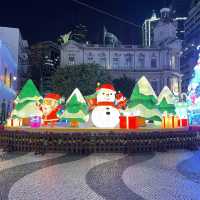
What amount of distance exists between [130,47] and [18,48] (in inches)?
1373

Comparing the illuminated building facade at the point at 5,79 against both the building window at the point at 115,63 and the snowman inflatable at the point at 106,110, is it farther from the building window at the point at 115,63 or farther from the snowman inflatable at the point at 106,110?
the building window at the point at 115,63

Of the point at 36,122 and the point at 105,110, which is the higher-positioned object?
the point at 105,110

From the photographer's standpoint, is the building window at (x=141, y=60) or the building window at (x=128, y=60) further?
the building window at (x=141, y=60)

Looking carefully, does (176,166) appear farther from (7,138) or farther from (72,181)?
(7,138)

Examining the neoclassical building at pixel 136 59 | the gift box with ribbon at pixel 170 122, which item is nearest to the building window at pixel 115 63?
the neoclassical building at pixel 136 59

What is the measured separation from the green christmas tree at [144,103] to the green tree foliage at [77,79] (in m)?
30.1

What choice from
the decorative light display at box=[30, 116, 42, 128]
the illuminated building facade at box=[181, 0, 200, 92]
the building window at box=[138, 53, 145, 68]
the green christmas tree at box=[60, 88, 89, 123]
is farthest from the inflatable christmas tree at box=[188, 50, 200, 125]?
the illuminated building facade at box=[181, 0, 200, 92]

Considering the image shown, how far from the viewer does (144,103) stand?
13930 mm

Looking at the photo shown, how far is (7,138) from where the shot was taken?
11578 millimetres

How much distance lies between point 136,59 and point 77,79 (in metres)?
30.6

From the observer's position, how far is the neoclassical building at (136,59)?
69188 millimetres

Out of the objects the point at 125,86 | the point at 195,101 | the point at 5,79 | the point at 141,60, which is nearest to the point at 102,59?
the point at 141,60

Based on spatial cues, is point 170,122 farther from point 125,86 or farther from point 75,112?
point 125,86

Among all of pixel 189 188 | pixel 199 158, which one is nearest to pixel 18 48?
pixel 199 158
